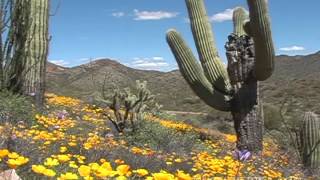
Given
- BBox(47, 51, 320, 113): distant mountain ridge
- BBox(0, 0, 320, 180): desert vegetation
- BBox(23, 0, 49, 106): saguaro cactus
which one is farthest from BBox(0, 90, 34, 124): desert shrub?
BBox(47, 51, 320, 113): distant mountain ridge

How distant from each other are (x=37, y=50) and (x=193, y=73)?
3805mm

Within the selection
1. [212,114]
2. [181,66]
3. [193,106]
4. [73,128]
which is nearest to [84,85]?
[193,106]

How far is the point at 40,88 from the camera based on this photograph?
9539 millimetres

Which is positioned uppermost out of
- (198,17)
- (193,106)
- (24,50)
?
(198,17)

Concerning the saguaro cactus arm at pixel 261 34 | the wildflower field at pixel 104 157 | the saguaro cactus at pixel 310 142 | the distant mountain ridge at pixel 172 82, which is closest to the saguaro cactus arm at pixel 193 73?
the wildflower field at pixel 104 157

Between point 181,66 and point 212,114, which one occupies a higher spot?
point 181,66

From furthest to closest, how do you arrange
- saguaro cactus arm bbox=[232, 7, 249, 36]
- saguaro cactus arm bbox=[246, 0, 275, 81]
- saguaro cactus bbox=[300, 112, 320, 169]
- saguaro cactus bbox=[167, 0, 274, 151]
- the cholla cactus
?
saguaro cactus arm bbox=[232, 7, 249, 36] < saguaro cactus bbox=[167, 0, 274, 151] < the cholla cactus < saguaro cactus arm bbox=[246, 0, 275, 81] < saguaro cactus bbox=[300, 112, 320, 169]

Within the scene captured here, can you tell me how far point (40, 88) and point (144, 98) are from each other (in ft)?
6.20

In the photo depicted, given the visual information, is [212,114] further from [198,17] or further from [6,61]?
[6,61]

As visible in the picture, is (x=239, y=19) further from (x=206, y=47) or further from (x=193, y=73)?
(x=193, y=73)

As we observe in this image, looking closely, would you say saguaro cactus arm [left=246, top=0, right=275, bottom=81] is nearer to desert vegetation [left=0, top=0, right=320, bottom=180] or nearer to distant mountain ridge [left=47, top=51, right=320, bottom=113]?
desert vegetation [left=0, top=0, right=320, bottom=180]

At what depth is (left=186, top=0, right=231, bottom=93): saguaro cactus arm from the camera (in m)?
11.3

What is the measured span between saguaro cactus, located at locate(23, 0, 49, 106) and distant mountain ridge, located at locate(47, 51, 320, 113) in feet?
3.69

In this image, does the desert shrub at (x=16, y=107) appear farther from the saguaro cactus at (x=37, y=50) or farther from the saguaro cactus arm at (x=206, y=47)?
the saguaro cactus arm at (x=206, y=47)
